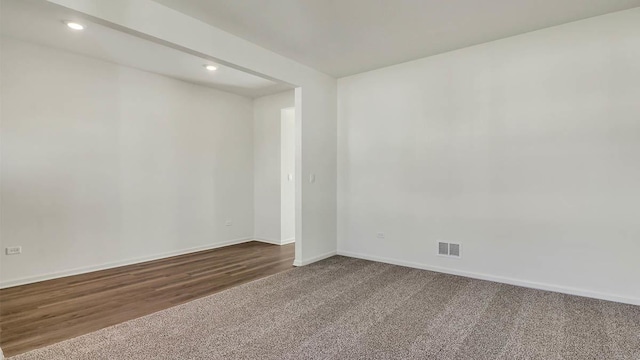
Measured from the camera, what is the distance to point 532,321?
8.36ft

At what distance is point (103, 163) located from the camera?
414cm

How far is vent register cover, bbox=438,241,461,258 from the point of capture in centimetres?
381

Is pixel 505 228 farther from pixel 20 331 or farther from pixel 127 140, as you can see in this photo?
pixel 127 140

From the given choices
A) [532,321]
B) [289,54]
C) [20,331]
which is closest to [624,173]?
[532,321]

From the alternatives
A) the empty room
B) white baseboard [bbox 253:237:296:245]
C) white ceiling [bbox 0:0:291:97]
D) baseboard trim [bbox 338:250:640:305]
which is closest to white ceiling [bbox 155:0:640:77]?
the empty room

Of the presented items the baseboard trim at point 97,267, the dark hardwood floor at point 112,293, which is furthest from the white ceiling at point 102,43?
the baseboard trim at point 97,267

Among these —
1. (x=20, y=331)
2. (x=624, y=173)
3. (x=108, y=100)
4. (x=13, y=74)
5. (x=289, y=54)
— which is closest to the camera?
(x=20, y=331)

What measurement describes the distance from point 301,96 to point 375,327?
117 inches

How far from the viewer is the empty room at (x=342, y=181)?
2465 mm

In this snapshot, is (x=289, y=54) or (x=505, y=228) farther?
(x=289, y=54)

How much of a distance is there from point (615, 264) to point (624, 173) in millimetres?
853

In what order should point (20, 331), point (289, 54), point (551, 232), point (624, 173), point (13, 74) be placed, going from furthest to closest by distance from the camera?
point (289, 54), point (13, 74), point (551, 232), point (624, 173), point (20, 331)

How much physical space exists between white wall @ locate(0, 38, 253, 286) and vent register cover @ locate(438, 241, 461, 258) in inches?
142

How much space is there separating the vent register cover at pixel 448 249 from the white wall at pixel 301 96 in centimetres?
157
